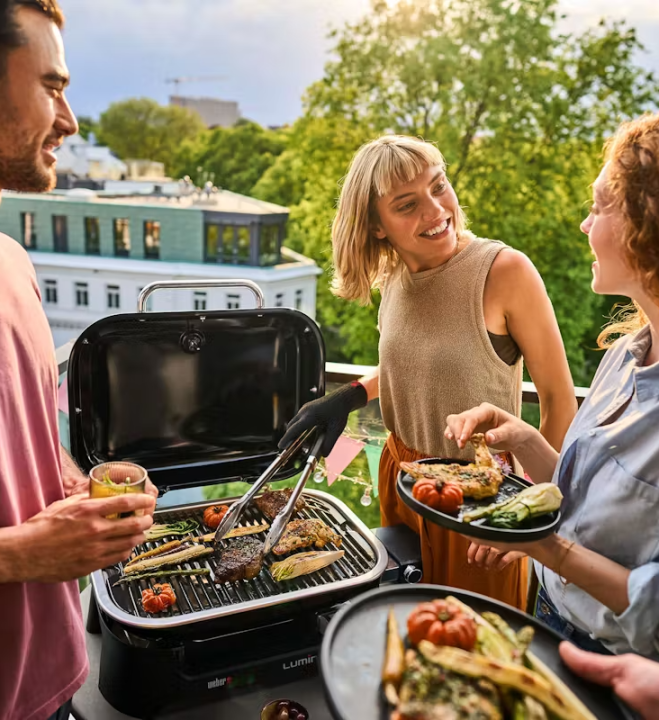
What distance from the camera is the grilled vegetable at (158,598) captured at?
1508mm

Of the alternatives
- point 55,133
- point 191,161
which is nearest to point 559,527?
point 55,133

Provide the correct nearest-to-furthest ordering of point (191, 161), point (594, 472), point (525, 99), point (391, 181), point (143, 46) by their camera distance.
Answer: point (594, 472) → point (391, 181) → point (525, 99) → point (191, 161) → point (143, 46)

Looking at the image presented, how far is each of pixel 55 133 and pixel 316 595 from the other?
1125mm

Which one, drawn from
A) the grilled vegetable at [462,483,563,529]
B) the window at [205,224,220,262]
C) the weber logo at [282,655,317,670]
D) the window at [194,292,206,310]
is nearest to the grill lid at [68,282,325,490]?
the weber logo at [282,655,317,670]

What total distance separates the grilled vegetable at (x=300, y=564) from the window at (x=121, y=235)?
16.7 m

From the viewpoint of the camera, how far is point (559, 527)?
1.34 meters

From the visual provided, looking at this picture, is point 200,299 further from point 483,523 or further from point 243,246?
point 483,523

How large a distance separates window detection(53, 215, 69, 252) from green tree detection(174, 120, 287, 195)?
15.7 ft

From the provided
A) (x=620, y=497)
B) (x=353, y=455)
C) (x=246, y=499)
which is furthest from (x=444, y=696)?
(x=353, y=455)

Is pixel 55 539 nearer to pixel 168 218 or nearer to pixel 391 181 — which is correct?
pixel 391 181

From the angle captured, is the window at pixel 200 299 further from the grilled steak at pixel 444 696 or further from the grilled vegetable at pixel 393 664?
the grilled steak at pixel 444 696

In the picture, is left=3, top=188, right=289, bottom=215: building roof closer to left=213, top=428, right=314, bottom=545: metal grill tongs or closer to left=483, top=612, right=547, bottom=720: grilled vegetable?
left=213, top=428, right=314, bottom=545: metal grill tongs

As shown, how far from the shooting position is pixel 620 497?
47.6 inches

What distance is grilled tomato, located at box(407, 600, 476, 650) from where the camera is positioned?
0.98 metres
